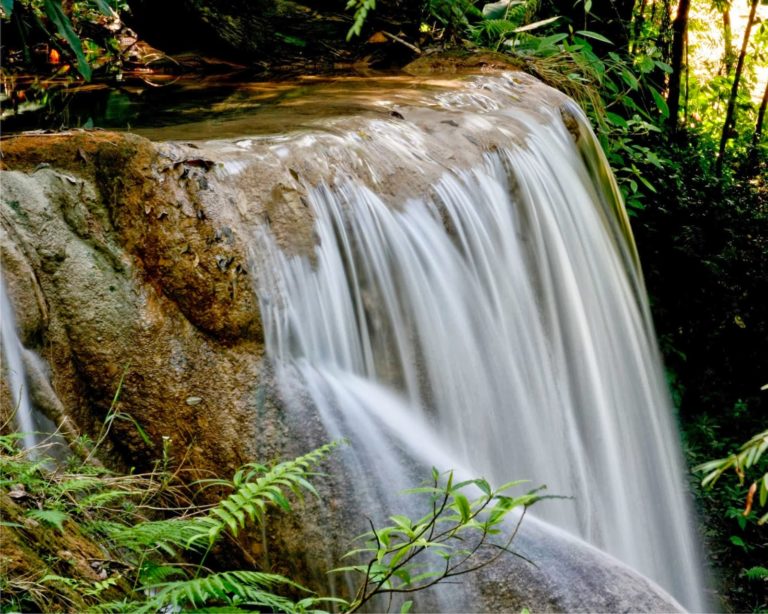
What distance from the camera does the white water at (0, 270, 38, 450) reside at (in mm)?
2987

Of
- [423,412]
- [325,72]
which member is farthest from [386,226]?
[325,72]

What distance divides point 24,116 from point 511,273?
11.2ft

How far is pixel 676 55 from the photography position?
994cm

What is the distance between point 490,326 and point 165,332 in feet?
5.84

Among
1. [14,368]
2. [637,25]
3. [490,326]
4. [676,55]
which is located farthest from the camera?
[676,55]

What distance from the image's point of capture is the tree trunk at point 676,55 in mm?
9758

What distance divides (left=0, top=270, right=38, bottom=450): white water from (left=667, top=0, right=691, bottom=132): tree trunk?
819cm

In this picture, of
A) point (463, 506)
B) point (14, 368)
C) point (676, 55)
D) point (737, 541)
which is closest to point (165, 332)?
point (14, 368)

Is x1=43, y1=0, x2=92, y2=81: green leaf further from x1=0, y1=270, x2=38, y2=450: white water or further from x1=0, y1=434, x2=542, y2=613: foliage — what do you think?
x1=0, y1=434, x2=542, y2=613: foliage

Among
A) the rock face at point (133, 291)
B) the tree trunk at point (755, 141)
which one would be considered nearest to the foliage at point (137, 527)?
the rock face at point (133, 291)

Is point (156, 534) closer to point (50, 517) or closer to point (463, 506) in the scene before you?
point (50, 517)

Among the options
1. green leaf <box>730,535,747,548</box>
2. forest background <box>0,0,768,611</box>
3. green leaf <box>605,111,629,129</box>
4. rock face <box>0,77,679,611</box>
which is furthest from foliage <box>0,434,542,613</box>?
green leaf <box>605,111,629,129</box>

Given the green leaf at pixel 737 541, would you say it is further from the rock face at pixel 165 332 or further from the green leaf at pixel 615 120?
the green leaf at pixel 615 120

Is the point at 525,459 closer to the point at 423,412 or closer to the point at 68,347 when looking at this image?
the point at 423,412
